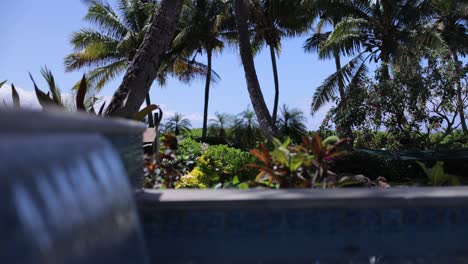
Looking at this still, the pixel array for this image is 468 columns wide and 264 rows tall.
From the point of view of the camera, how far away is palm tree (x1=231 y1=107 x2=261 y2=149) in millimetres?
25188

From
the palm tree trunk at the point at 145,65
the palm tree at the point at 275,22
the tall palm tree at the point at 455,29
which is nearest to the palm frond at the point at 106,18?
the palm tree at the point at 275,22

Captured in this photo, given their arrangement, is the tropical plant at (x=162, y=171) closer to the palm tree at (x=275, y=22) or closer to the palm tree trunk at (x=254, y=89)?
the palm tree trunk at (x=254, y=89)

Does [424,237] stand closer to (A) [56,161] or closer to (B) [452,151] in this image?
(A) [56,161]

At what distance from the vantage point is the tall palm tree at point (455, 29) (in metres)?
15.8

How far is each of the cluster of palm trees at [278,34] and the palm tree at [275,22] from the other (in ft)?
0.15

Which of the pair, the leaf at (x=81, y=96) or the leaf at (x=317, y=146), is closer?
the leaf at (x=317, y=146)

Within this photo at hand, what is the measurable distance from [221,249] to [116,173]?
91cm

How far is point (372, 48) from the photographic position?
64.4 ft

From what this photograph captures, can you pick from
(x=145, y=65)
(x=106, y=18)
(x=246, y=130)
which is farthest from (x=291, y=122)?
(x=145, y=65)

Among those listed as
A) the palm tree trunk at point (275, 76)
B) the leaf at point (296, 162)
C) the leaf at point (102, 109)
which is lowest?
the leaf at point (296, 162)

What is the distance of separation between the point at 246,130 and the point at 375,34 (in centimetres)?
879

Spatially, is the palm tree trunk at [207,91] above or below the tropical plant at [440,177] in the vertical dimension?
above

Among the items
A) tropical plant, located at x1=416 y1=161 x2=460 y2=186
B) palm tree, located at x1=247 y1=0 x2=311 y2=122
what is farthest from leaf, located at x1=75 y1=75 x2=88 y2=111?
palm tree, located at x1=247 y1=0 x2=311 y2=122

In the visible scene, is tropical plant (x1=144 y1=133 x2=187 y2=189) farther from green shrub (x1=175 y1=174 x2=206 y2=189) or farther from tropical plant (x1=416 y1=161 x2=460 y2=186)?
tropical plant (x1=416 y1=161 x2=460 y2=186)
